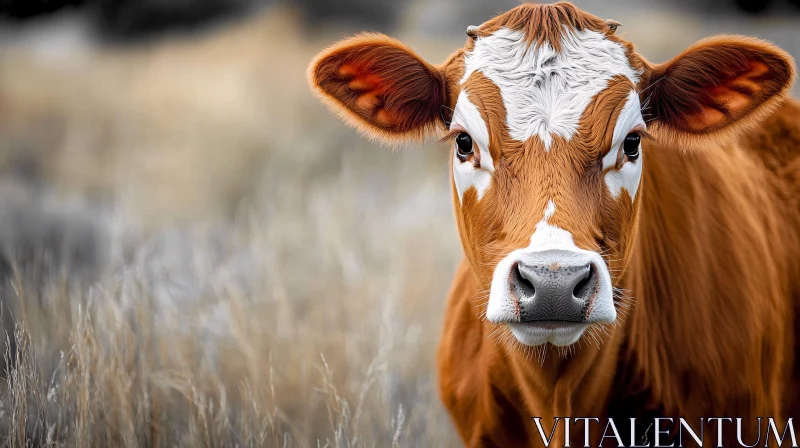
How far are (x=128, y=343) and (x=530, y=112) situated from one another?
241cm

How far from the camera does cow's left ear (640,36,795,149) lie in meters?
3.34

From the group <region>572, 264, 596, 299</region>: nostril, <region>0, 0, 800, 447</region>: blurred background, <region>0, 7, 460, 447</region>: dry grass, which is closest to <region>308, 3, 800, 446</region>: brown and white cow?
<region>572, 264, 596, 299</region>: nostril

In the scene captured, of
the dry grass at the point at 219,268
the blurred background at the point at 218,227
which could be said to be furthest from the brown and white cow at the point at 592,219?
the dry grass at the point at 219,268

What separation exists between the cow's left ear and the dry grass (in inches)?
67.2

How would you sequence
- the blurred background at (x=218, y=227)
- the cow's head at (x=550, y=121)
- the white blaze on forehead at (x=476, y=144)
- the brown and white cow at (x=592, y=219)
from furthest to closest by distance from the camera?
the blurred background at (x=218, y=227)
the white blaze on forehead at (x=476, y=144)
the brown and white cow at (x=592, y=219)
the cow's head at (x=550, y=121)

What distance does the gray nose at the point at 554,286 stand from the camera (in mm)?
2594

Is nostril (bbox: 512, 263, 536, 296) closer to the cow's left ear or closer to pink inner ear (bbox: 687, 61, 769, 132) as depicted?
the cow's left ear

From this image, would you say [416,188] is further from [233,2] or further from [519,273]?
[233,2]

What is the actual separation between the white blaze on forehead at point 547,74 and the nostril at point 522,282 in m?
0.52

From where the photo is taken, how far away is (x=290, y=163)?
1136cm

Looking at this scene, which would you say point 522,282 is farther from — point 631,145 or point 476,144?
point 631,145

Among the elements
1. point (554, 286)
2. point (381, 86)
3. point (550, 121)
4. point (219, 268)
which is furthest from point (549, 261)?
point (219, 268)

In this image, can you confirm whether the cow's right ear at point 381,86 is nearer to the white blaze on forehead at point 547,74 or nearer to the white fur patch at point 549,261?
the white blaze on forehead at point 547,74

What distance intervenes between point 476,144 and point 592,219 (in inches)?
21.3
